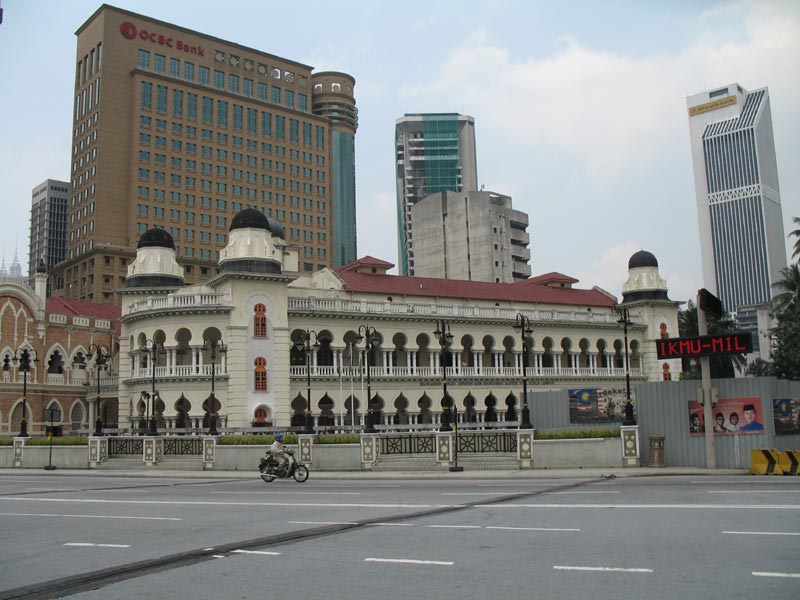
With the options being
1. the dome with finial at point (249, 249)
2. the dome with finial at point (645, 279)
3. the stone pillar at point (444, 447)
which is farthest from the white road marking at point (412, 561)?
the dome with finial at point (645, 279)

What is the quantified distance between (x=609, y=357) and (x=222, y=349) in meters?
38.7

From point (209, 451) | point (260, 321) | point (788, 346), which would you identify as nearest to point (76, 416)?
point (260, 321)

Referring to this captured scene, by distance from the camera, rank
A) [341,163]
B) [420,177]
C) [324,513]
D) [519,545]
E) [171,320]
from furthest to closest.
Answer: [420,177], [341,163], [171,320], [324,513], [519,545]

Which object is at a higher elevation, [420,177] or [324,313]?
[420,177]

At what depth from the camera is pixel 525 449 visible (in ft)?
105

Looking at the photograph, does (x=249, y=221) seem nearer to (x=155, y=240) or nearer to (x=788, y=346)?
(x=155, y=240)

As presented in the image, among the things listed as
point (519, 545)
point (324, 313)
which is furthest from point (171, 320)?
point (519, 545)

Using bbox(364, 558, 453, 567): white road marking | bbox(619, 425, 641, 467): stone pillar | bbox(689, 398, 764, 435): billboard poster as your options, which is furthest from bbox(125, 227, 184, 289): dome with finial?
bbox(364, 558, 453, 567): white road marking

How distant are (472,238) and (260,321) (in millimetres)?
64979

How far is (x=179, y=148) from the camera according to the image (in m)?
114

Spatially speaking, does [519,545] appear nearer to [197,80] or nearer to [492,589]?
[492,589]

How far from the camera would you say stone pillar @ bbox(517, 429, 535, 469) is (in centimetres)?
3184

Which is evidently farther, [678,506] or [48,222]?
[48,222]

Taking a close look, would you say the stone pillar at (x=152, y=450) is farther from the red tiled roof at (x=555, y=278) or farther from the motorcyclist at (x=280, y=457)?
the red tiled roof at (x=555, y=278)
